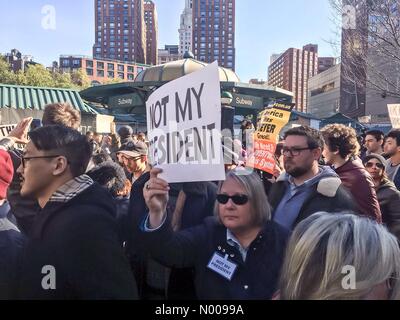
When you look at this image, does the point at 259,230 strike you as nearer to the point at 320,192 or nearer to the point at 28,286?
the point at 320,192

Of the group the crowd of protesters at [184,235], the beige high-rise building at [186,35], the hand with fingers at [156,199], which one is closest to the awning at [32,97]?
the beige high-rise building at [186,35]

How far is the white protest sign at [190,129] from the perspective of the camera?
1.84 meters

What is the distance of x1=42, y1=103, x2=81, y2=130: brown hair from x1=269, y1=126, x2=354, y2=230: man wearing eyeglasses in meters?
1.54

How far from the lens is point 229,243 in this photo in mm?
1934

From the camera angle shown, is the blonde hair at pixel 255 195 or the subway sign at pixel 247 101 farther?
the subway sign at pixel 247 101

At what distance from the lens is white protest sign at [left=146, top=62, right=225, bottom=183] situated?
1845 millimetres

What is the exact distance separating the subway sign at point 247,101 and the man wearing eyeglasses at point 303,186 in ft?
21.9

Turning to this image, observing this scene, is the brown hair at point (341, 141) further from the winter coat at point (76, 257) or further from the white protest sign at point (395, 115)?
the white protest sign at point (395, 115)

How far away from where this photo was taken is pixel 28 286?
1638 mm

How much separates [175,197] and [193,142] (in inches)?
25.1

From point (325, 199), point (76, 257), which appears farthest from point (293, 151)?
point (76, 257)

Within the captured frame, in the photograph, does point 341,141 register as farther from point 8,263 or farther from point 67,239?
point 8,263
